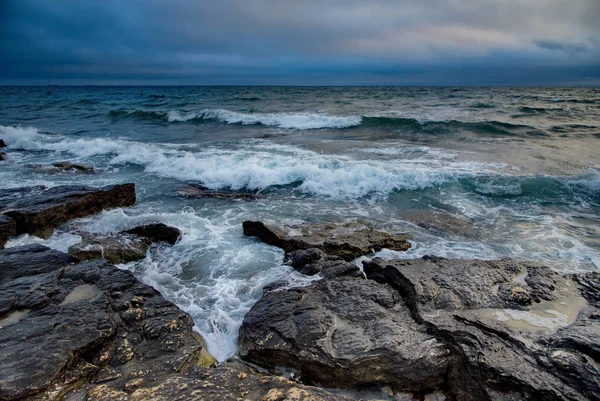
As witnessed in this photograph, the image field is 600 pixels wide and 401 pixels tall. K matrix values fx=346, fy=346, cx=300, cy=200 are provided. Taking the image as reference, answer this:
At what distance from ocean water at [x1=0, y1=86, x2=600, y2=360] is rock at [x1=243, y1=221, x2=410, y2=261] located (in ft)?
0.77

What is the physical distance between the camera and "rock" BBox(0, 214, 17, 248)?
6691mm

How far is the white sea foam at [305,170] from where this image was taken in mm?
11414

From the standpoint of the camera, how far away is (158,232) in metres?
7.50

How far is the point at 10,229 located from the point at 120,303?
14.2 feet

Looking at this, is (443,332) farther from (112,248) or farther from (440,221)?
(112,248)

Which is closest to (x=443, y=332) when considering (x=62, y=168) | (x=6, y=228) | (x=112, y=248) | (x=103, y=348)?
(x=103, y=348)

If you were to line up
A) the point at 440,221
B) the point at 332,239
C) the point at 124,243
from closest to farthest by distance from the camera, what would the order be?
the point at 124,243
the point at 332,239
the point at 440,221

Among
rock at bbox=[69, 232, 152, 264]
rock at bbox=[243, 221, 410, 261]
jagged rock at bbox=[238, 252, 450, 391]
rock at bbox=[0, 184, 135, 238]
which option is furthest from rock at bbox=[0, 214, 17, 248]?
jagged rock at bbox=[238, 252, 450, 391]

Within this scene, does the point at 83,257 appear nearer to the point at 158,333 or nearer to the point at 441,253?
the point at 158,333

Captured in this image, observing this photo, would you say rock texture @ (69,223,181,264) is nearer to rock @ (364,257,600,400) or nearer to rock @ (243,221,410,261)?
rock @ (243,221,410,261)

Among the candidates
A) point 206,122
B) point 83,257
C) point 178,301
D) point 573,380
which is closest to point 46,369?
point 178,301

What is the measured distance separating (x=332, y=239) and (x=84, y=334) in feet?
14.7

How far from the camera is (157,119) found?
31.1m

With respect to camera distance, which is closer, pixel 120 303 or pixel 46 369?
pixel 46 369
